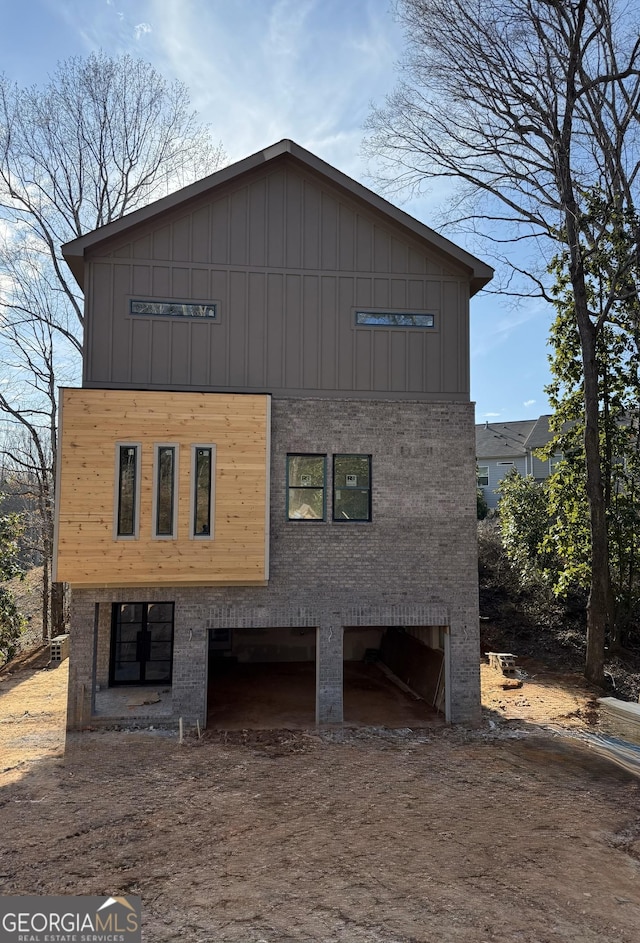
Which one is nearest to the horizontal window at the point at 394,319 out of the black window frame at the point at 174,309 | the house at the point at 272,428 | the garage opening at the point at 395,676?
the house at the point at 272,428

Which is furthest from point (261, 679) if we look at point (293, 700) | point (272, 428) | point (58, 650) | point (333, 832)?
point (333, 832)

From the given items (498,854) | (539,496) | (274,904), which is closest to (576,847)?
(498,854)

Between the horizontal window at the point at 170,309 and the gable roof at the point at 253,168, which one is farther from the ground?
the gable roof at the point at 253,168

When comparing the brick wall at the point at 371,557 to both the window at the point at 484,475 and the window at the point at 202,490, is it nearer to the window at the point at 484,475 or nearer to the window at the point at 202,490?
the window at the point at 202,490

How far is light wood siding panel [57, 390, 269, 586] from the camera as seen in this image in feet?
33.1

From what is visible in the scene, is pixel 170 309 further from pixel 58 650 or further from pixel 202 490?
pixel 58 650

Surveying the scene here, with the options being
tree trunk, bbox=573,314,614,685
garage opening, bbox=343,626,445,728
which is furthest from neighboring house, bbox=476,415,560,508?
garage opening, bbox=343,626,445,728

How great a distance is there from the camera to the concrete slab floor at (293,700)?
1126cm

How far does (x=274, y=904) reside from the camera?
210 inches

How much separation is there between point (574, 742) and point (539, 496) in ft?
35.1

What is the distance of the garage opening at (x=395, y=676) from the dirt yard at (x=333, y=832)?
3.19 feet

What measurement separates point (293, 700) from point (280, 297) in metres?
8.37

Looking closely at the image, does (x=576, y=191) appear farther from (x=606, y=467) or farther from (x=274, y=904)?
(x=274, y=904)

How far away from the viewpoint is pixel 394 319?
11562 millimetres
